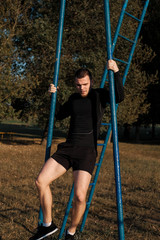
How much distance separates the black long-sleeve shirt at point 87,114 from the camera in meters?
3.59

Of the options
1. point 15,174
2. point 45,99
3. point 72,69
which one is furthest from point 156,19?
point 15,174

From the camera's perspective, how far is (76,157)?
11.6 feet

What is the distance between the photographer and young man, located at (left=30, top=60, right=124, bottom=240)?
11.3ft

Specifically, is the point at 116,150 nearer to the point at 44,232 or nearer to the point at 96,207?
the point at 44,232

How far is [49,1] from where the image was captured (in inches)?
728

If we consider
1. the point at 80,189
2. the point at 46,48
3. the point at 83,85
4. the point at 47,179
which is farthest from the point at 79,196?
the point at 46,48

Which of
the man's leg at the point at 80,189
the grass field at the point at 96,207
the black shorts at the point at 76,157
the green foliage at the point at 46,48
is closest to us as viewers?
the man's leg at the point at 80,189

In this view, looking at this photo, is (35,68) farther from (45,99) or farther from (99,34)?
(99,34)

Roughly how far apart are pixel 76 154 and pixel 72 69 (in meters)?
15.3

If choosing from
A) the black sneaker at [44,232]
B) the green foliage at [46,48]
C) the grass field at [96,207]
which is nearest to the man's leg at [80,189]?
the black sneaker at [44,232]

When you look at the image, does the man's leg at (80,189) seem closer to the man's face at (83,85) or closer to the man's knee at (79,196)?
the man's knee at (79,196)

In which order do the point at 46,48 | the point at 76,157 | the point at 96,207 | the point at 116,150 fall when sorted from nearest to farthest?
the point at 116,150
the point at 76,157
the point at 96,207
the point at 46,48

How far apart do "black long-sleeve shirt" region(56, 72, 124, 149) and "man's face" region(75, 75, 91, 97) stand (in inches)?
3.4

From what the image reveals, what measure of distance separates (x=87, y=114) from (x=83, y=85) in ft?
1.21
